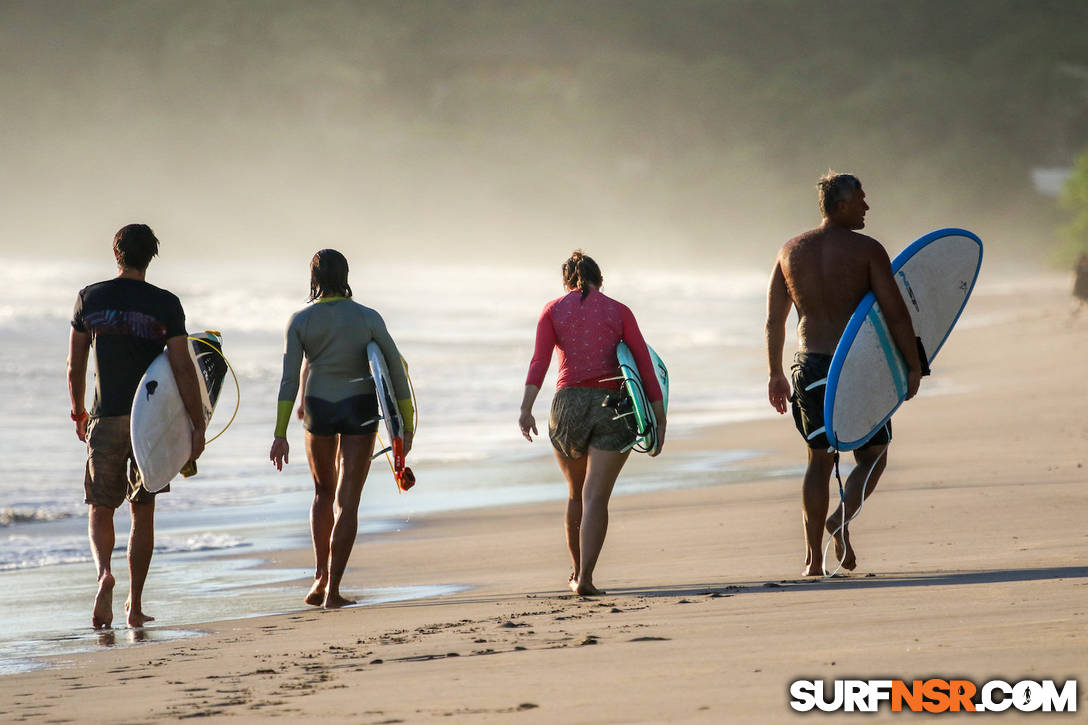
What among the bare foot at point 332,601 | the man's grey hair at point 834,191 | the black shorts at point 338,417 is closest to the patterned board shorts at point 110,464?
the black shorts at point 338,417

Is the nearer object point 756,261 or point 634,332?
point 634,332

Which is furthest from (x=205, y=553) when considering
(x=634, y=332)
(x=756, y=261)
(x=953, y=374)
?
(x=756, y=261)

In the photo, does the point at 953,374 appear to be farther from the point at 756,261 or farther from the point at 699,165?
the point at 699,165

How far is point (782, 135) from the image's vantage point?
161750 millimetres

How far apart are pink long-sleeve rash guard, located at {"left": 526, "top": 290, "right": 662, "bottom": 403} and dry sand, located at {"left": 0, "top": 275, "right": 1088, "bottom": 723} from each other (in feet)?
2.88

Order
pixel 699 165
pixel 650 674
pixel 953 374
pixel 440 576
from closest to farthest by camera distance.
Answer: pixel 650 674 → pixel 440 576 → pixel 953 374 → pixel 699 165

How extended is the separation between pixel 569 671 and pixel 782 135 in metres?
162

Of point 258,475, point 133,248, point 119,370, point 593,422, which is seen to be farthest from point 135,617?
point 258,475

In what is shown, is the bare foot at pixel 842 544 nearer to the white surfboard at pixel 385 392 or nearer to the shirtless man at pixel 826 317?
the shirtless man at pixel 826 317

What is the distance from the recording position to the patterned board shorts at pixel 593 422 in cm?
572

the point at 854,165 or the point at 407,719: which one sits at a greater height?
the point at 854,165

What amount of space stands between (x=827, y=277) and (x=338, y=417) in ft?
6.91

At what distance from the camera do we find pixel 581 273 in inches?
230

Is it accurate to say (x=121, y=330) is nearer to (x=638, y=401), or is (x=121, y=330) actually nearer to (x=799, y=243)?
(x=638, y=401)
